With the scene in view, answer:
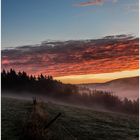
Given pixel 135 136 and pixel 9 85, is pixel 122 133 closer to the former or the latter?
pixel 135 136

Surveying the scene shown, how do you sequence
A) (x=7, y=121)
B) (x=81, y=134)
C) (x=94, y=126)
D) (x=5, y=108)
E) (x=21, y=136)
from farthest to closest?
(x=5, y=108) → (x=94, y=126) → (x=7, y=121) → (x=81, y=134) → (x=21, y=136)

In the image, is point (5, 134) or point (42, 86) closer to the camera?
point (5, 134)

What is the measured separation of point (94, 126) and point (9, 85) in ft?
134

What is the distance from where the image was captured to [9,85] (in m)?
58.5

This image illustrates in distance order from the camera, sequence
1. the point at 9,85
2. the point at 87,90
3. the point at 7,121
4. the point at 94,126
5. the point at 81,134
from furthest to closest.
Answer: the point at 87,90, the point at 9,85, the point at 94,126, the point at 7,121, the point at 81,134

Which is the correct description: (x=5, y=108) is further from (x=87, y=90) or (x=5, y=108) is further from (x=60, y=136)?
(x=87, y=90)

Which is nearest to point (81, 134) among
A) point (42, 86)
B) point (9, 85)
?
point (9, 85)

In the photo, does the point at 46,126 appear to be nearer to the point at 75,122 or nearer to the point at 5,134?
the point at 5,134

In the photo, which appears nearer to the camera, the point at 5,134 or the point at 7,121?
the point at 5,134

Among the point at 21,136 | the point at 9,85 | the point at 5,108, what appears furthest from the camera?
the point at 9,85

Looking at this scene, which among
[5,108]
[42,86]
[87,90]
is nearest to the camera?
[5,108]

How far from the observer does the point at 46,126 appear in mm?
15289

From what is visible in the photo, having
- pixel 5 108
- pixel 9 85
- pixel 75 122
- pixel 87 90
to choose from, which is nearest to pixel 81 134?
pixel 75 122

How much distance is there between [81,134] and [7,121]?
3676mm
